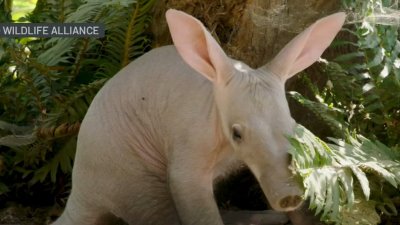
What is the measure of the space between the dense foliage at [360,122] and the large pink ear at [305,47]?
1.35 feet

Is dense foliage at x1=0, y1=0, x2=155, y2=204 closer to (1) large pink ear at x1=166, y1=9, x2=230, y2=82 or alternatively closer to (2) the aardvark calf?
(2) the aardvark calf

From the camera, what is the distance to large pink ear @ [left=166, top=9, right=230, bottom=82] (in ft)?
16.3

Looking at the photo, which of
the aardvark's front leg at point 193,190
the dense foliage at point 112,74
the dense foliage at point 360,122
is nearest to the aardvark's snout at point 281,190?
the dense foliage at point 360,122

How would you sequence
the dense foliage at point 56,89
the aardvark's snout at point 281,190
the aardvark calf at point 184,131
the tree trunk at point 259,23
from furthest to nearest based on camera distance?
the dense foliage at point 56,89, the tree trunk at point 259,23, the aardvark calf at point 184,131, the aardvark's snout at point 281,190

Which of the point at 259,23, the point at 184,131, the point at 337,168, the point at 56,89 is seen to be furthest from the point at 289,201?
the point at 56,89

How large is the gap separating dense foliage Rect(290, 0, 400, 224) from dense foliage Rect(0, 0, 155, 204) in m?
1.44

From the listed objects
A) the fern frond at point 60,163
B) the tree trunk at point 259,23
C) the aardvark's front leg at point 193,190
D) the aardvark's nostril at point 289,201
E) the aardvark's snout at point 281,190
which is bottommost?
the fern frond at point 60,163

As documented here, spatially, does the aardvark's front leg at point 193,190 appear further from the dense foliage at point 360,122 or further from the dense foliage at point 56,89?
the dense foliage at point 56,89

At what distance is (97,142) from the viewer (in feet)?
18.1

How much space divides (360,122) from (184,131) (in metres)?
1.33

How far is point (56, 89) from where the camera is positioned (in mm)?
6629

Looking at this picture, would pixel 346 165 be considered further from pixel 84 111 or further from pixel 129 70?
pixel 84 111

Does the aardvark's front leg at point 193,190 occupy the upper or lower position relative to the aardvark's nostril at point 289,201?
lower

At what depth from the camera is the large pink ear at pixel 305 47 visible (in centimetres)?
504
